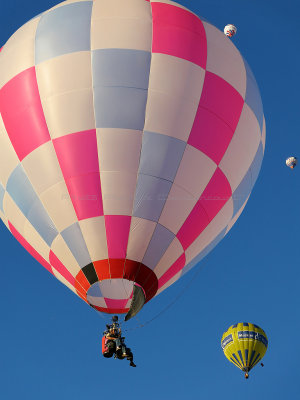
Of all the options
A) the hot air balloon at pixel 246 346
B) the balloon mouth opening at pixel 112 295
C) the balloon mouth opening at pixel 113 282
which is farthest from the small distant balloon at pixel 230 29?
the balloon mouth opening at pixel 112 295

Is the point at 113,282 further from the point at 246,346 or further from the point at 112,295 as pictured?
the point at 246,346

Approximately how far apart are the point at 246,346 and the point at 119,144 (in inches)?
340

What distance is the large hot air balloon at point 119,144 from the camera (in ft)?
35.5

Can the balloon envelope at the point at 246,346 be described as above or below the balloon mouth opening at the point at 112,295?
above

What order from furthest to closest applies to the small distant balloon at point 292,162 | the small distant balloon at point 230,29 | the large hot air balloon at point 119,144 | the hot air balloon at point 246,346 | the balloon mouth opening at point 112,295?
the small distant balloon at point 292,162
the small distant balloon at point 230,29
the hot air balloon at point 246,346
the balloon mouth opening at point 112,295
the large hot air balloon at point 119,144

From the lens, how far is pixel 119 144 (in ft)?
35.4

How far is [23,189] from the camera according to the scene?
11312 millimetres

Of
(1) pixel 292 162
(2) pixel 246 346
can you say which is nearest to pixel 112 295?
(2) pixel 246 346

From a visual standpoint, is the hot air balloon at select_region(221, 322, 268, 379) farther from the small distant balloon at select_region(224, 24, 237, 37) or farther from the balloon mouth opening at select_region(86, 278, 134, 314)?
the small distant balloon at select_region(224, 24, 237, 37)

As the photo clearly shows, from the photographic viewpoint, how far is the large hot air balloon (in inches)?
426

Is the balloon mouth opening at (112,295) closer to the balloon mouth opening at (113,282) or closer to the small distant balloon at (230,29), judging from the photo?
the balloon mouth opening at (113,282)

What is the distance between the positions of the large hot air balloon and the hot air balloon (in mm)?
6589

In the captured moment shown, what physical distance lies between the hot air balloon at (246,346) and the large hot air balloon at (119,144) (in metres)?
6.59

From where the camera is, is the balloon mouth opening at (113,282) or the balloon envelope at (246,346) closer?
the balloon mouth opening at (113,282)
